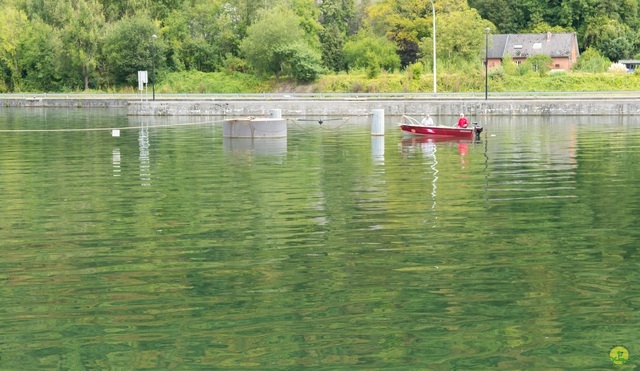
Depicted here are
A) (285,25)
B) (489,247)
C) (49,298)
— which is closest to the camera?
(49,298)

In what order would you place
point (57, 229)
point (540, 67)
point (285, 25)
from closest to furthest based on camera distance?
point (57, 229) → point (540, 67) → point (285, 25)

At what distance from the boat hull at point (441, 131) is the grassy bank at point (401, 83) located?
120 ft

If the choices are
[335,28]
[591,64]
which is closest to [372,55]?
[335,28]

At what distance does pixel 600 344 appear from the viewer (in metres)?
12.8

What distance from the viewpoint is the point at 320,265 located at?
57.1 ft

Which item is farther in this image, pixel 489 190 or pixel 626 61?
pixel 626 61

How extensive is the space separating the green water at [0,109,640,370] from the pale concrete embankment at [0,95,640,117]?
3638 centimetres

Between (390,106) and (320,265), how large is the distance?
5783 cm

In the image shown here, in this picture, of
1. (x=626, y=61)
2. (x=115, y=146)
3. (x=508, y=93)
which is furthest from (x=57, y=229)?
(x=626, y=61)

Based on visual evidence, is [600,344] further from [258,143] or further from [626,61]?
[626,61]

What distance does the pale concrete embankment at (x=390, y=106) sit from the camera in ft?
232

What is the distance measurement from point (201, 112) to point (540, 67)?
108ft

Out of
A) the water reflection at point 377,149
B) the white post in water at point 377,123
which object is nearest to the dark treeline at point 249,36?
the white post in water at point 377,123

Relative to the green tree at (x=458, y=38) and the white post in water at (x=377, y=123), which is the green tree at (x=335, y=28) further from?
the white post in water at (x=377, y=123)
